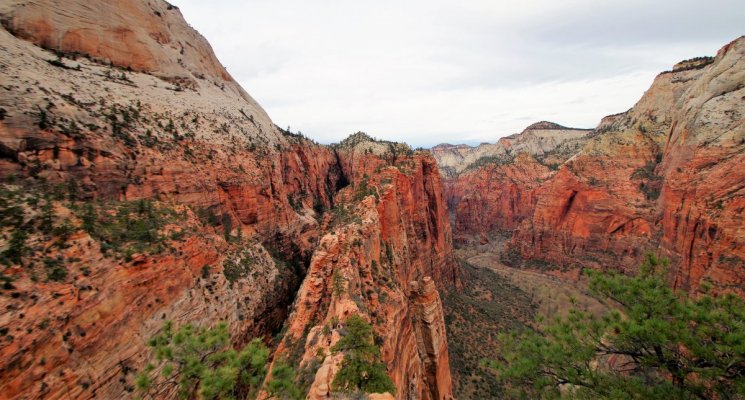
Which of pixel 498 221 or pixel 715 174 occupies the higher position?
pixel 715 174

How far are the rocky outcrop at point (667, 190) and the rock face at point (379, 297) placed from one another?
1503 centimetres

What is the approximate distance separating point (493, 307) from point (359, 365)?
37.1 m

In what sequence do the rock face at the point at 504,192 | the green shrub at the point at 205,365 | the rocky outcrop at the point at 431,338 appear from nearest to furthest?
the green shrub at the point at 205,365 → the rocky outcrop at the point at 431,338 → the rock face at the point at 504,192

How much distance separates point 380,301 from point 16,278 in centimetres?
1538

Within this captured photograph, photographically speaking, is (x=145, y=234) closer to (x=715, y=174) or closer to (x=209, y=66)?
(x=209, y=66)

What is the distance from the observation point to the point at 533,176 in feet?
274

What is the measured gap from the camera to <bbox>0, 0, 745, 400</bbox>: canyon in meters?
11.0

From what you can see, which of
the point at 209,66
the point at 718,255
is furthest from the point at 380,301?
the point at 209,66

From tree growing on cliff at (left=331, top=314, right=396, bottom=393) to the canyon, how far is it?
1.67 ft

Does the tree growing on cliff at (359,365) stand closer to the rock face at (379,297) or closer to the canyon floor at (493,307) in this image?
the rock face at (379,297)

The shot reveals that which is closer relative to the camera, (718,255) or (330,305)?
(330,305)

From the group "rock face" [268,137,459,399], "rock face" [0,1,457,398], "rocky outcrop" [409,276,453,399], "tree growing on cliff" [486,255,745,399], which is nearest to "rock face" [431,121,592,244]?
"rock face" [0,1,457,398]

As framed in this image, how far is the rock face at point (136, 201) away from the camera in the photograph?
10.4 m

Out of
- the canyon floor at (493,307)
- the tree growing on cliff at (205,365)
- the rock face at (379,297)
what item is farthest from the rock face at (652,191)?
the tree growing on cliff at (205,365)
